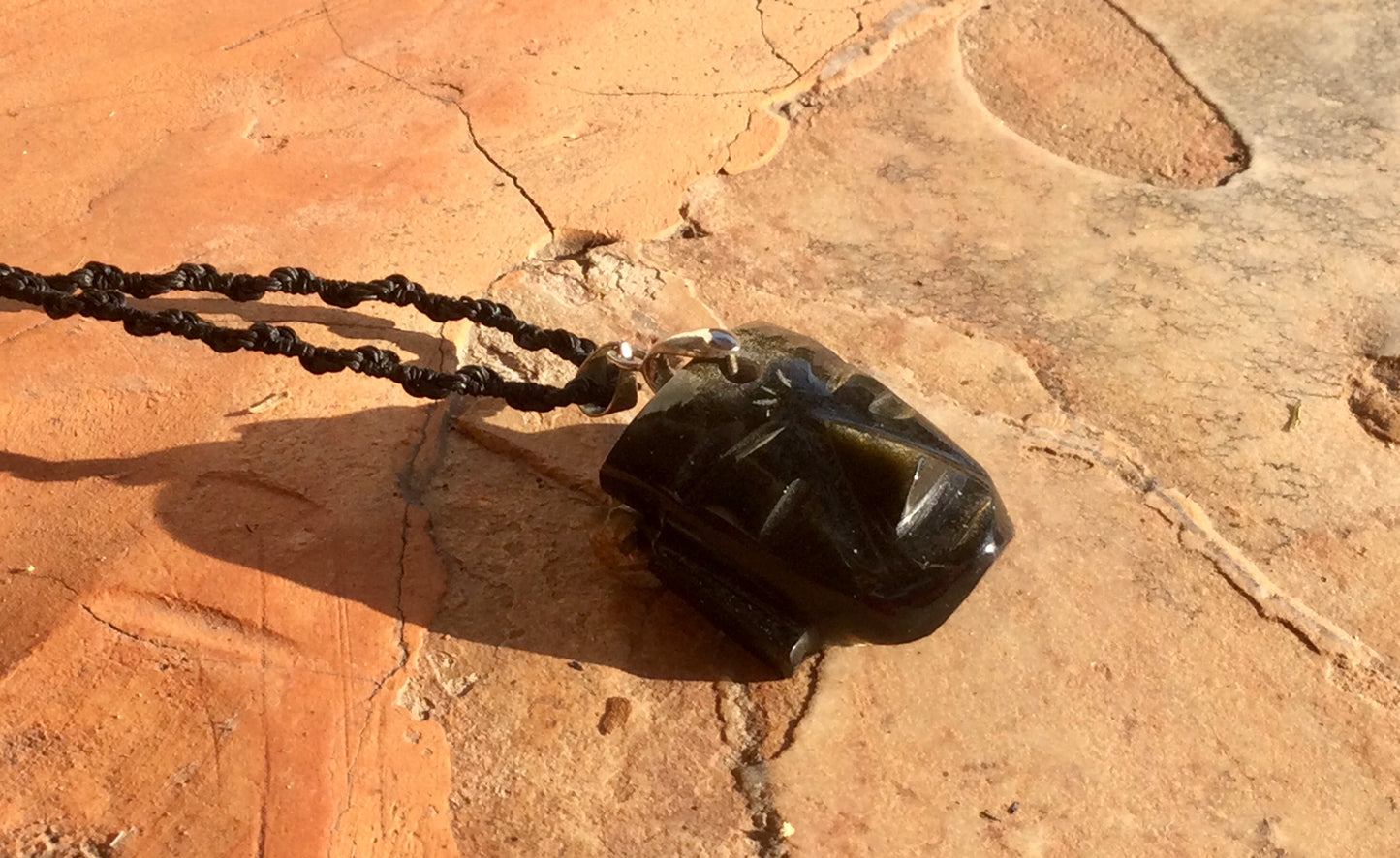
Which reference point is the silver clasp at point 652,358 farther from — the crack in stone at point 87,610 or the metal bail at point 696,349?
the crack in stone at point 87,610

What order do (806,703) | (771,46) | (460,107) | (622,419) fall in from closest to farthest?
(806,703), (622,419), (460,107), (771,46)

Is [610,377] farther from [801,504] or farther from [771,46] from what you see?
[771,46]

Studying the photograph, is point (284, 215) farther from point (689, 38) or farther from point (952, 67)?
point (952, 67)

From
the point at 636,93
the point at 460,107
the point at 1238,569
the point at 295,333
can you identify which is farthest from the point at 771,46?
the point at 1238,569

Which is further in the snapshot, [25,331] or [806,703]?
[25,331]

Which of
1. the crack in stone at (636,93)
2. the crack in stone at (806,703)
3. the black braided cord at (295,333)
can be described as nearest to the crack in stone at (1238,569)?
the crack in stone at (806,703)

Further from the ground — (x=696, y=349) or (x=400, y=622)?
(x=696, y=349)

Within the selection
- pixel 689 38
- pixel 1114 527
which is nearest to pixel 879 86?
pixel 689 38
